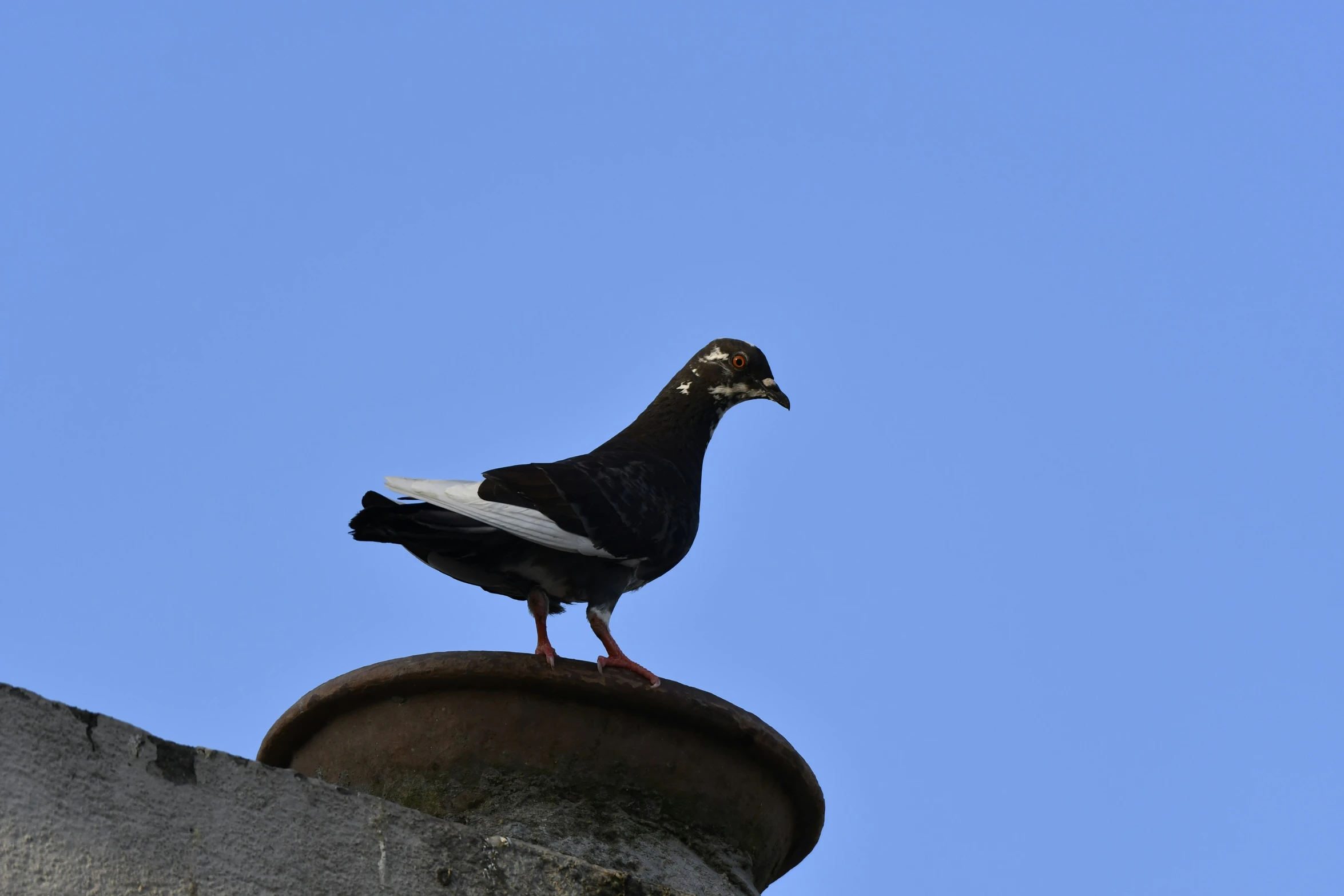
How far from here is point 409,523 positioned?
4617 mm

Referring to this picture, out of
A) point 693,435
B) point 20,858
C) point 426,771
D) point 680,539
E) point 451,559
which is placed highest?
point 693,435

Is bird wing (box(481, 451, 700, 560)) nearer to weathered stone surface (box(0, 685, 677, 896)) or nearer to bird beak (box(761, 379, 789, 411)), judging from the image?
bird beak (box(761, 379, 789, 411))

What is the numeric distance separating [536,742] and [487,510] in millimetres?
901

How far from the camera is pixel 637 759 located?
12.8 feet

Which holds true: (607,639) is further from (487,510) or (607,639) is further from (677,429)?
(677,429)

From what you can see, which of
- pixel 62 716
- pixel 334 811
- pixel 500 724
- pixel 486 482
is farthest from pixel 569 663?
pixel 62 716

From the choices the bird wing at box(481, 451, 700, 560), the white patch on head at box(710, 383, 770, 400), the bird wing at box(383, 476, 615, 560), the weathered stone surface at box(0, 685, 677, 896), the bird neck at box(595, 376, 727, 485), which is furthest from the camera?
the white patch on head at box(710, 383, 770, 400)

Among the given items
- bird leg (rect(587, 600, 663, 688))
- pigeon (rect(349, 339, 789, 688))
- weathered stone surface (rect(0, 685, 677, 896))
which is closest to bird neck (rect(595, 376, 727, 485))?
pigeon (rect(349, 339, 789, 688))

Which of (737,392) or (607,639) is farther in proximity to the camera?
(737,392)

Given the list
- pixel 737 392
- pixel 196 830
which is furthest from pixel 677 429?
pixel 196 830

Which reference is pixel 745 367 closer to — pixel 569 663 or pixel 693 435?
pixel 693 435

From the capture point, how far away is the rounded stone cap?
385cm

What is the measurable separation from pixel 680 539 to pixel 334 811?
249 cm

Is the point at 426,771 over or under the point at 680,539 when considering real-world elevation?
under
